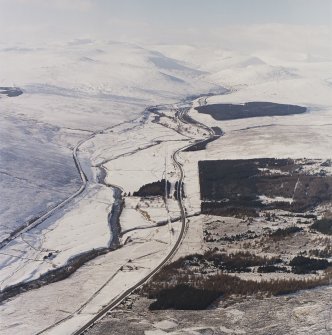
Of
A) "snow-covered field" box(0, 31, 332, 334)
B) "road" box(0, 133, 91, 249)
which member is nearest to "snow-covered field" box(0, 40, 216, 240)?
"snow-covered field" box(0, 31, 332, 334)

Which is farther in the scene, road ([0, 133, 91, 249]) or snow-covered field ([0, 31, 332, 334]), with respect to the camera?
road ([0, 133, 91, 249])

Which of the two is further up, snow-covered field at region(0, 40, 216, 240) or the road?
snow-covered field at region(0, 40, 216, 240)

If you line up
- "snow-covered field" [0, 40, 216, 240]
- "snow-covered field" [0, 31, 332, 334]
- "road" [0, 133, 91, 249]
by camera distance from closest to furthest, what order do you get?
"snow-covered field" [0, 31, 332, 334] < "road" [0, 133, 91, 249] < "snow-covered field" [0, 40, 216, 240]

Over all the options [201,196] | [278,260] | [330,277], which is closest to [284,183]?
[201,196]

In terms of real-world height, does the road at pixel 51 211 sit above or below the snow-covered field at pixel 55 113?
below

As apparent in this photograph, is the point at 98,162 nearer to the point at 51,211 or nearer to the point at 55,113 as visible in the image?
the point at 51,211

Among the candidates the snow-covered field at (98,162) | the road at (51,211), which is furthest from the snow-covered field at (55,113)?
the road at (51,211)

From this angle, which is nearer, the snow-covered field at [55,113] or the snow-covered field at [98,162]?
the snow-covered field at [98,162]

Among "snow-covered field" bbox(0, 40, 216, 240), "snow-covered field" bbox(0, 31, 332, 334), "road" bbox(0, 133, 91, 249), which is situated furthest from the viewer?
"snow-covered field" bbox(0, 40, 216, 240)

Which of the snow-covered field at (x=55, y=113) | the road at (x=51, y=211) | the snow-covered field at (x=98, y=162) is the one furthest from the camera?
the snow-covered field at (x=55, y=113)

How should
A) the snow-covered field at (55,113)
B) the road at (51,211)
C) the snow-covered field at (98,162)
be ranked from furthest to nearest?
the snow-covered field at (55,113) → the road at (51,211) → the snow-covered field at (98,162)

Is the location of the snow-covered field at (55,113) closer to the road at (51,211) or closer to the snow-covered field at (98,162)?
the snow-covered field at (98,162)

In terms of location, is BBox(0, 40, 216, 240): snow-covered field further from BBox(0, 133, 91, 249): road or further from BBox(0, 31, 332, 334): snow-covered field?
BBox(0, 133, 91, 249): road
